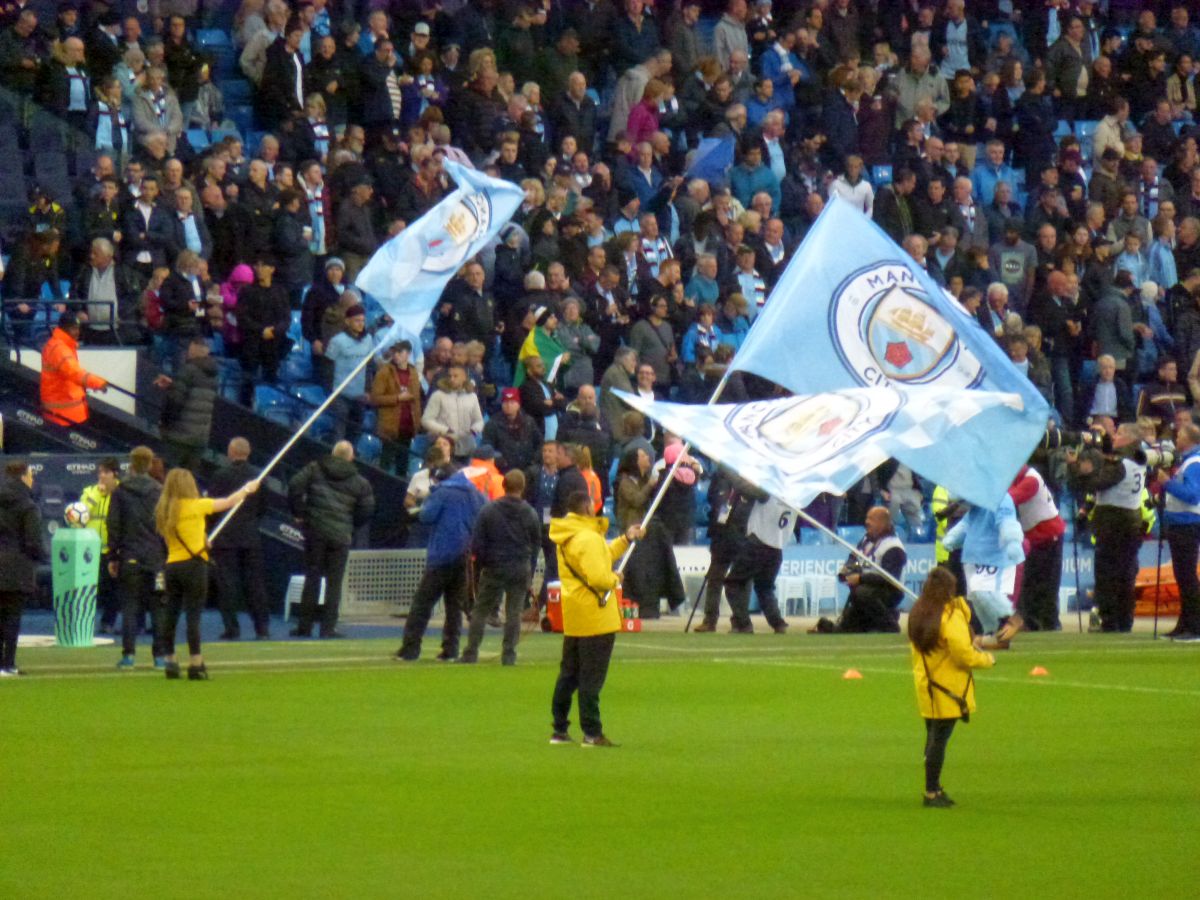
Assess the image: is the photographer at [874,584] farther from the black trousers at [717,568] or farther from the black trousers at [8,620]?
the black trousers at [8,620]

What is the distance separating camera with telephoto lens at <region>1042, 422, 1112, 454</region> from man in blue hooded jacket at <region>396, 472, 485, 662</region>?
6248 mm

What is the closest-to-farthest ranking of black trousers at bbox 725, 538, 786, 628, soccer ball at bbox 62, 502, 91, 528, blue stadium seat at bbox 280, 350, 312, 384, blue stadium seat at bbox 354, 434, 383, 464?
1. soccer ball at bbox 62, 502, 91, 528
2. black trousers at bbox 725, 538, 786, 628
3. blue stadium seat at bbox 280, 350, 312, 384
4. blue stadium seat at bbox 354, 434, 383, 464

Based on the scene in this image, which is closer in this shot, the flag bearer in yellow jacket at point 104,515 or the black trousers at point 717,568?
the flag bearer in yellow jacket at point 104,515

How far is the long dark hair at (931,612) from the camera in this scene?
481 inches

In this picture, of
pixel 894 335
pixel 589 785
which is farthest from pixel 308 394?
pixel 589 785

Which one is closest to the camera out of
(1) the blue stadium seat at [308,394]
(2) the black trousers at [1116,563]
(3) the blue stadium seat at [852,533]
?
(2) the black trousers at [1116,563]

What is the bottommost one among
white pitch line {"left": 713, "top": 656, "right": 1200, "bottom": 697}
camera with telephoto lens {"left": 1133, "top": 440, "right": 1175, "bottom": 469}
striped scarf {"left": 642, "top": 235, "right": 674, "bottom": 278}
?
white pitch line {"left": 713, "top": 656, "right": 1200, "bottom": 697}

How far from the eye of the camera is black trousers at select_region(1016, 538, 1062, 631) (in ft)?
82.3

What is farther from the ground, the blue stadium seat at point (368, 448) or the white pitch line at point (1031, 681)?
the blue stadium seat at point (368, 448)

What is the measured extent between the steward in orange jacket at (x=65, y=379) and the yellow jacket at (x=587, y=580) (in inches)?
449

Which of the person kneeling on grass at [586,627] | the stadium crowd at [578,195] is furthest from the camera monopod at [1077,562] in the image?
the person kneeling on grass at [586,627]

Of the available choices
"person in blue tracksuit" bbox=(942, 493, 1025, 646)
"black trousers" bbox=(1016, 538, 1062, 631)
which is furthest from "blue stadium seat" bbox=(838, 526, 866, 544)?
"person in blue tracksuit" bbox=(942, 493, 1025, 646)

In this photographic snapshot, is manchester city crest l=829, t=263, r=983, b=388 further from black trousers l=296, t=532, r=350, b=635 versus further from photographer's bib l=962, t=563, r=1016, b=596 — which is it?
black trousers l=296, t=532, r=350, b=635

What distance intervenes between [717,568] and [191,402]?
19.7 feet
